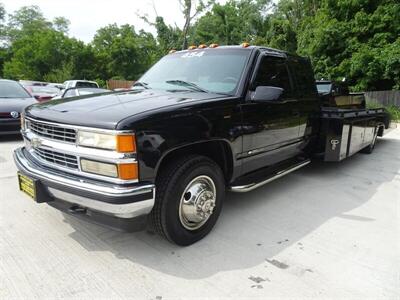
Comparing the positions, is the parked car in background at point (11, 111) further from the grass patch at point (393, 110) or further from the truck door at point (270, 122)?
the grass patch at point (393, 110)

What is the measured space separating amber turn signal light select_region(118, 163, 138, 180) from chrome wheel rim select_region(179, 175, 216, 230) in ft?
1.94

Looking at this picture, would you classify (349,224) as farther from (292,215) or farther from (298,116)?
(298,116)

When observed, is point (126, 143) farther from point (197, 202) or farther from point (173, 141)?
point (197, 202)

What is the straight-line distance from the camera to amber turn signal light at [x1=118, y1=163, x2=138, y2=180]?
8.31 ft

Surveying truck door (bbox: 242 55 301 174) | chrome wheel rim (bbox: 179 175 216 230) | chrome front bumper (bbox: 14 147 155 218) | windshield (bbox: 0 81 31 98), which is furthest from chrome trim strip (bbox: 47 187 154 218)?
windshield (bbox: 0 81 31 98)

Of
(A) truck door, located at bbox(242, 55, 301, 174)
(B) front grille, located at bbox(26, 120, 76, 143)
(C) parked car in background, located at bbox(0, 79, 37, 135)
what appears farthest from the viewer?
(C) parked car in background, located at bbox(0, 79, 37, 135)

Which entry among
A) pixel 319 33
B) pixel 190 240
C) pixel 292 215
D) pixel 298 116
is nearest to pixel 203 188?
pixel 190 240

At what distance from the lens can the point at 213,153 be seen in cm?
340

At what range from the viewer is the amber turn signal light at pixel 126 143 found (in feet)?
8.20

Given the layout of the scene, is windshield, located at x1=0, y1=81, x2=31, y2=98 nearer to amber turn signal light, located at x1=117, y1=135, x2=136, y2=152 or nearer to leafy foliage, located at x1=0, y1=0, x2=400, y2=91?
amber turn signal light, located at x1=117, y1=135, x2=136, y2=152

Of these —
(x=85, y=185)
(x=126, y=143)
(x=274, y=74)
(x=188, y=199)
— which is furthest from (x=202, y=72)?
(x=85, y=185)

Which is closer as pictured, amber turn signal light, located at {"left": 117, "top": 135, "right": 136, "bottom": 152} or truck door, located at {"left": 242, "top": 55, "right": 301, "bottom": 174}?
amber turn signal light, located at {"left": 117, "top": 135, "right": 136, "bottom": 152}

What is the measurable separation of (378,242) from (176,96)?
2.48 meters

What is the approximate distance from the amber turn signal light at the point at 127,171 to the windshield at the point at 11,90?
7.03 metres
